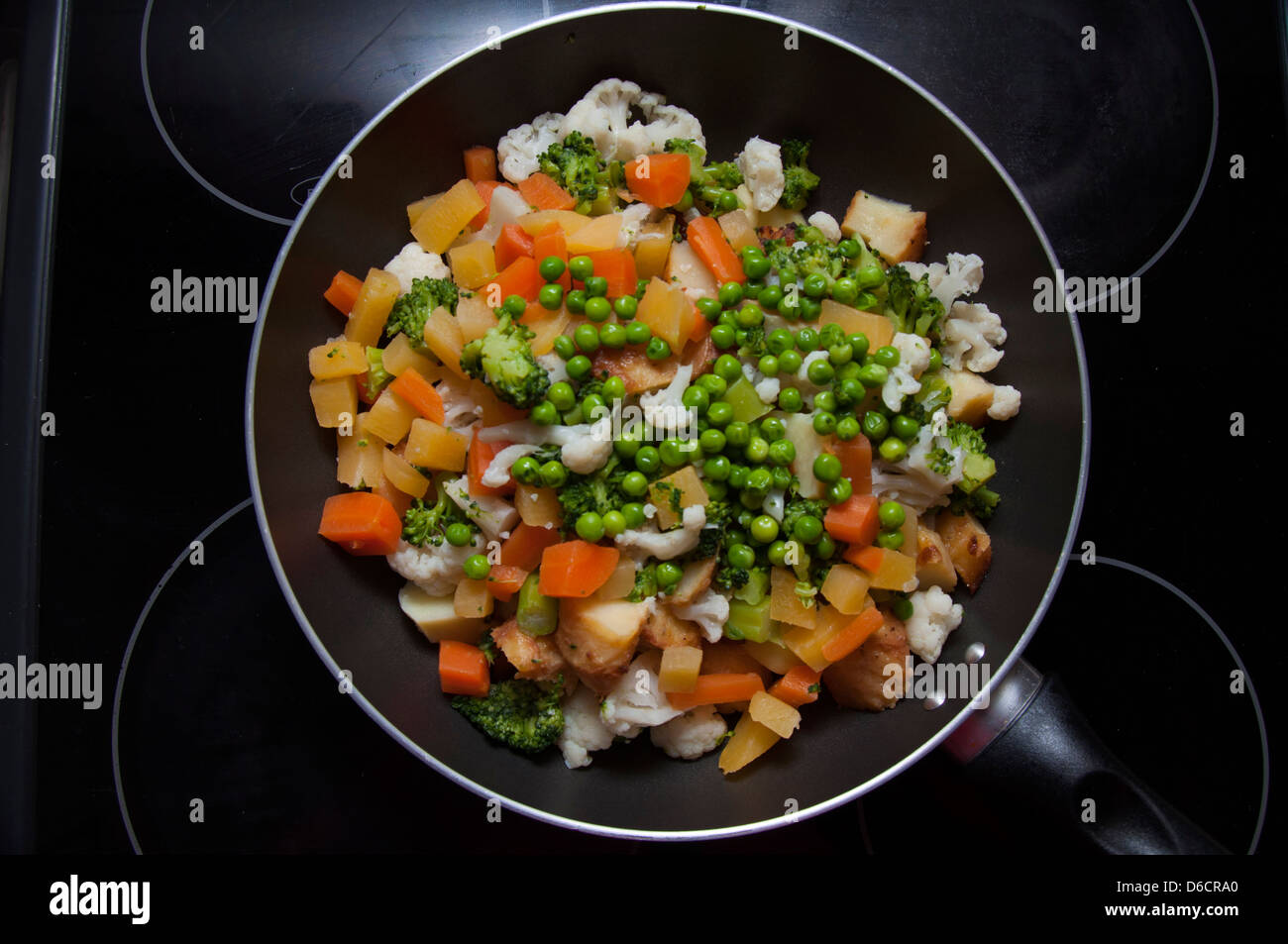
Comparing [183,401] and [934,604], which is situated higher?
[183,401]

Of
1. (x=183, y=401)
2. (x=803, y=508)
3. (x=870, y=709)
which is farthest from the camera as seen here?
(x=183, y=401)

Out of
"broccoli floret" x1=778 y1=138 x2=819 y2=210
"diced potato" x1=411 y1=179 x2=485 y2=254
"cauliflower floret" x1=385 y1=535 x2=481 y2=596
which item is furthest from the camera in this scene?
"broccoli floret" x1=778 y1=138 x2=819 y2=210

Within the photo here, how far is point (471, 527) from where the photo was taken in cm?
268

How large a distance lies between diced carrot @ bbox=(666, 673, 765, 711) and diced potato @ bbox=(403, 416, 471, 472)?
0.99 meters

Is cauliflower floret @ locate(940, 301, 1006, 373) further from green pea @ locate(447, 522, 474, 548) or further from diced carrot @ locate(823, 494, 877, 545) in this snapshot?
green pea @ locate(447, 522, 474, 548)

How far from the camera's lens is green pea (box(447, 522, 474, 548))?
258 cm

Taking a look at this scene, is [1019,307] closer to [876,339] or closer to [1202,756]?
[876,339]

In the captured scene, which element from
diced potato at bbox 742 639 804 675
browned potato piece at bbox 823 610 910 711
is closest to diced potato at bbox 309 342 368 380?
diced potato at bbox 742 639 804 675

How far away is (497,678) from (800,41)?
229cm

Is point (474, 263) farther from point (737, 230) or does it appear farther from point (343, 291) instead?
point (737, 230)

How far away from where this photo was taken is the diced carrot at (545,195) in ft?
9.21

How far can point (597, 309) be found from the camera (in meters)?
2.62

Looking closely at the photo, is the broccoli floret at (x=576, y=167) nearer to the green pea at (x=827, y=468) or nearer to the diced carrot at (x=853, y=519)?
the green pea at (x=827, y=468)
